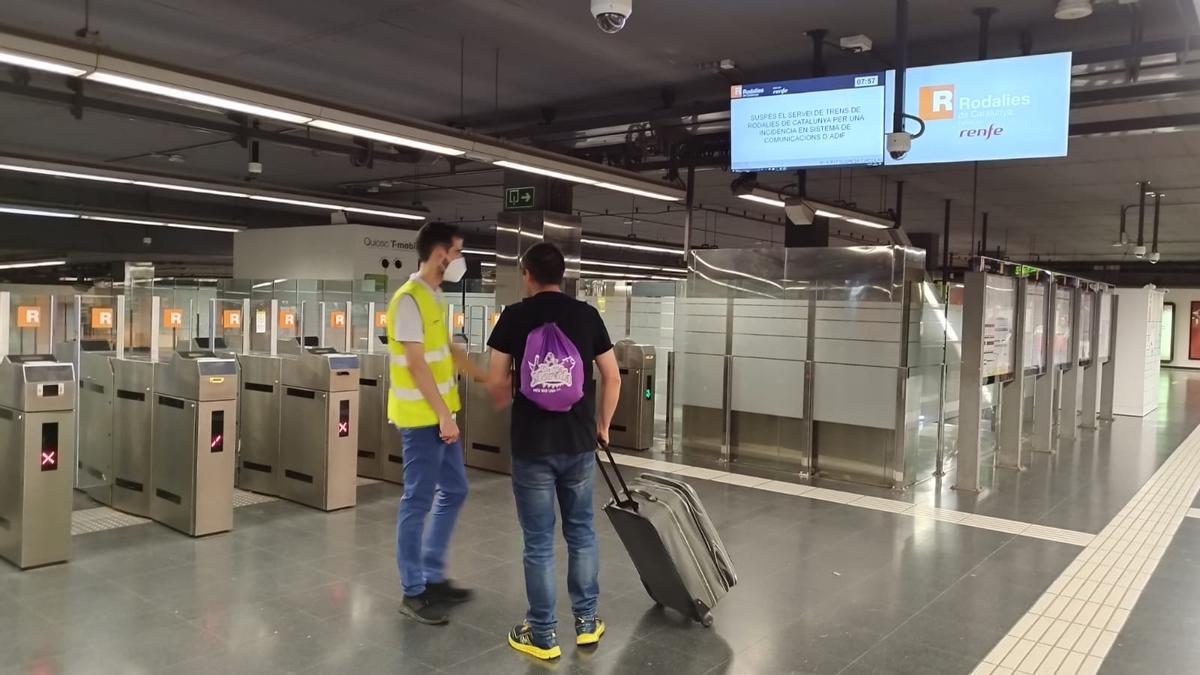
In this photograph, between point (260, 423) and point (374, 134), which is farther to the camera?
point (260, 423)

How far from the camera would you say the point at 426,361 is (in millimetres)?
3527

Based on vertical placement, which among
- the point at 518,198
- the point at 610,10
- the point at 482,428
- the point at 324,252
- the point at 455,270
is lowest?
the point at 482,428

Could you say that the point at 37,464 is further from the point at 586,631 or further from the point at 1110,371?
the point at 1110,371

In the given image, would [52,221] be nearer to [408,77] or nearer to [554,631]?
Result: [408,77]

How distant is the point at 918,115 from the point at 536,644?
4.31m

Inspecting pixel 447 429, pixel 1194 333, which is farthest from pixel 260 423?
pixel 1194 333

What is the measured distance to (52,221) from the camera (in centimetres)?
1571

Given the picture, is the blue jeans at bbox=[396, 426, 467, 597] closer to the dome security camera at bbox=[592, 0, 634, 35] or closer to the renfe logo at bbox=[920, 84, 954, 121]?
the dome security camera at bbox=[592, 0, 634, 35]

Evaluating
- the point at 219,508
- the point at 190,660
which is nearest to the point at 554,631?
the point at 190,660

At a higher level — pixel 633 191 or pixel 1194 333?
pixel 633 191

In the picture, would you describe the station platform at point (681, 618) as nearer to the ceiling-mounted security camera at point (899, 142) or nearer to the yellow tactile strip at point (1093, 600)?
the yellow tactile strip at point (1093, 600)

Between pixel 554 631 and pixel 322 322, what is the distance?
4.48 metres

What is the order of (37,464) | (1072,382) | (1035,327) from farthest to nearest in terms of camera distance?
(1072,382) < (1035,327) < (37,464)

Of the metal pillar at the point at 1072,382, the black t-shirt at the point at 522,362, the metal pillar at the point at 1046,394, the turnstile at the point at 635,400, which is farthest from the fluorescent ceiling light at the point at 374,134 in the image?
the metal pillar at the point at 1072,382
